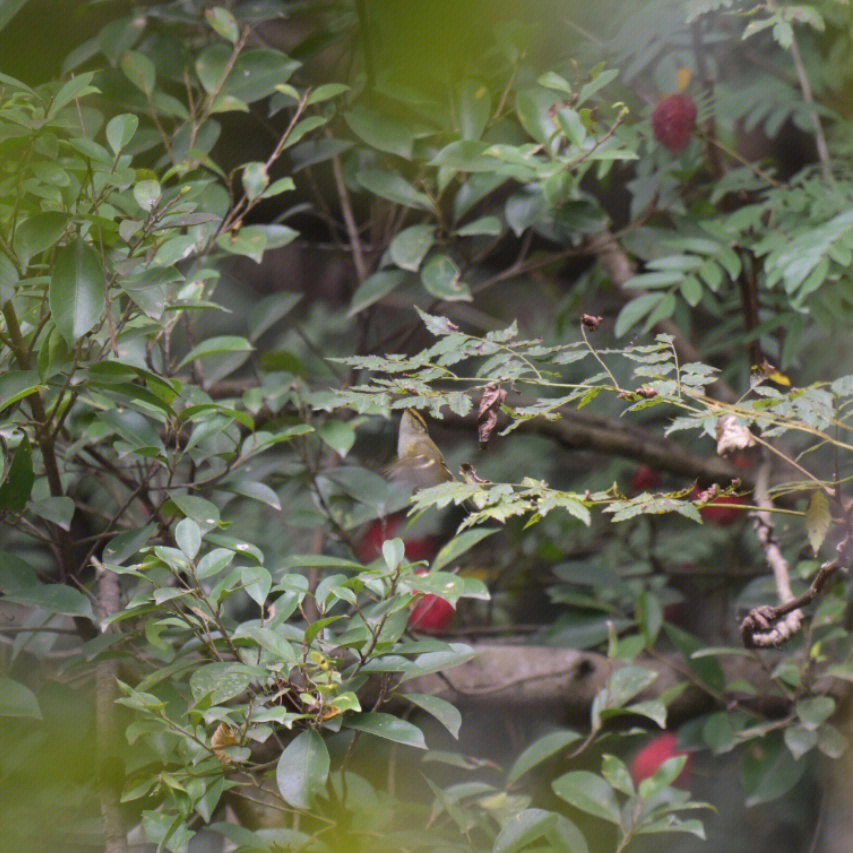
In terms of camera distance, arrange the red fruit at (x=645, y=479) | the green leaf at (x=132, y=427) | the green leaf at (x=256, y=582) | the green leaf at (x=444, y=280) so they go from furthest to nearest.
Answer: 1. the red fruit at (x=645, y=479)
2. the green leaf at (x=444, y=280)
3. the green leaf at (x=132, y=427)
4. the green leaf at (x=256, y=582)

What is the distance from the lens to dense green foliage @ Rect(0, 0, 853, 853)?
500mm

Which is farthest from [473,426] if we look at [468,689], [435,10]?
[435,10]

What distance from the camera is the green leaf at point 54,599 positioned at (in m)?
0.58

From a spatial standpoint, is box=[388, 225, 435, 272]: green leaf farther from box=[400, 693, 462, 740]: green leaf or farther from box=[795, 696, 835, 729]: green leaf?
box=[795, 696, 835, 729]: green leaf

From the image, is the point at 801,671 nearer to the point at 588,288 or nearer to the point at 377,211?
the point at 588,288

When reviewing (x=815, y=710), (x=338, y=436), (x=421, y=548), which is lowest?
(x=815, y=710)

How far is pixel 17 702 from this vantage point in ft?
1.73

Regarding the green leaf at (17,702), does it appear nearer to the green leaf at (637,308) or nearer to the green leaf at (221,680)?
the green leaf at (221,680)

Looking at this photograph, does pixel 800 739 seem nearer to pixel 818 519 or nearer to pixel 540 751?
pixel 540 751

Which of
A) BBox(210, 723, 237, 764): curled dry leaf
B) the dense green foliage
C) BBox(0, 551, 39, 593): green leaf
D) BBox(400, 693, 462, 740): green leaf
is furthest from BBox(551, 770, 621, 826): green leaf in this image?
BBox(0, 551, 39, 593): green leaf

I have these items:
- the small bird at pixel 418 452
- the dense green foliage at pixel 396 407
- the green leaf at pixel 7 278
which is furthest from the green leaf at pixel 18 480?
the small bird at pixel 418 452

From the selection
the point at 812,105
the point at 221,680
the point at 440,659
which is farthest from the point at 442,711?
the point at 812,105

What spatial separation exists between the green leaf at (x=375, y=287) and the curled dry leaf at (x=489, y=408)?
445 millimetres

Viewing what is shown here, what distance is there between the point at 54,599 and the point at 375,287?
1.46 ft
